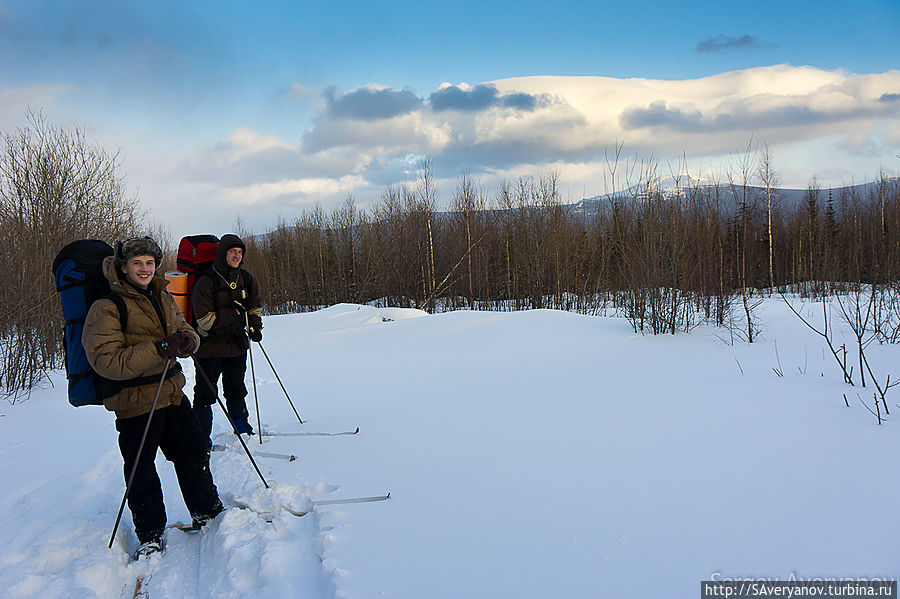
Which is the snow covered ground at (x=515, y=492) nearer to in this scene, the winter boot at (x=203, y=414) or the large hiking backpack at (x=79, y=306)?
the winter boot at (x=203, y=414)

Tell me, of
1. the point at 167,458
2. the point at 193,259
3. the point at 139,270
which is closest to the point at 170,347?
the point at 139,270

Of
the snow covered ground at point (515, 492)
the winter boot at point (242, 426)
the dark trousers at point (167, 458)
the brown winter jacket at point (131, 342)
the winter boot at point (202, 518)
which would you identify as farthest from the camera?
the winter boot at point (242, 426)

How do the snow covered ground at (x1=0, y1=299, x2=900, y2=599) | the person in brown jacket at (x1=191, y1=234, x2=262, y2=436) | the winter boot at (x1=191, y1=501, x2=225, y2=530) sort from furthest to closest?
1. the person in brown jacket at (x1=191, y1=234, x2=262, y2=436)
2. the winter boot at (x1=191, y1=501, x2=225, y2=530)
3. the snow covered ground at (x1=0, y1=299, x2=900, y2=599)

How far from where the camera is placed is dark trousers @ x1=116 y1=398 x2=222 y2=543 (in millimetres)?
2826

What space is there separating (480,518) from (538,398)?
2.50 m

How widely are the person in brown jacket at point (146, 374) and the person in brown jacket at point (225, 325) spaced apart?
1164mm

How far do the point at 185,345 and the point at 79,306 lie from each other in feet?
1.89

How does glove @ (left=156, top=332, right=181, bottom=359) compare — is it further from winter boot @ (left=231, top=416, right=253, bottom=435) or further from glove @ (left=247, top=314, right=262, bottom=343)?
winter boot @ (left=231, top=416, right=253, bottom=435)

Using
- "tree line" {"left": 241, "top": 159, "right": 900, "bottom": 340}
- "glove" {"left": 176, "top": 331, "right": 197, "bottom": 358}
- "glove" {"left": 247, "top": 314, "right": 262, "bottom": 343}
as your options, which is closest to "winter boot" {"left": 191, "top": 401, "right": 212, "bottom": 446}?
"glove" {"left": 247, "top": 314, "right": 262, "bottom": 343}

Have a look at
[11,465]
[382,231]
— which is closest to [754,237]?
[382,231]

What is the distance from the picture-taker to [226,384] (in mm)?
4508

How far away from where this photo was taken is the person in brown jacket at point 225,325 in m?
4.25

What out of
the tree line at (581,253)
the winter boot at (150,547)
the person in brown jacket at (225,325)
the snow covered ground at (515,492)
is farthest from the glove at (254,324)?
the tree line at (581,253)

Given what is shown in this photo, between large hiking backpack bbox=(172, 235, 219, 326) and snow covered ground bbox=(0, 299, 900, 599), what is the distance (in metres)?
1.39
